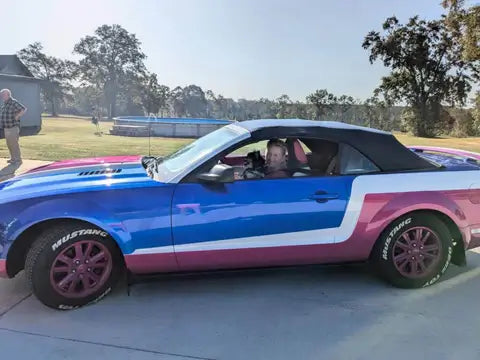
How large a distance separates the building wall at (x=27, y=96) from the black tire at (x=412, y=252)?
19.0 m

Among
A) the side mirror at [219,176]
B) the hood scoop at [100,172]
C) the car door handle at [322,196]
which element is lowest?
the car door handle at [322,196]

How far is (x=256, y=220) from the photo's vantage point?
330 cm

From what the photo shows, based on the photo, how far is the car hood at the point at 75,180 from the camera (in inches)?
126

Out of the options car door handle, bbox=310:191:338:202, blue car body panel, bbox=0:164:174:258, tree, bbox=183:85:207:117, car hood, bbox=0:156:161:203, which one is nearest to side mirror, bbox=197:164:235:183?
blue car body panel, bbox=0:164:174:258

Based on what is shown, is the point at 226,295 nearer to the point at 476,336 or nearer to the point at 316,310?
the point at 316,310

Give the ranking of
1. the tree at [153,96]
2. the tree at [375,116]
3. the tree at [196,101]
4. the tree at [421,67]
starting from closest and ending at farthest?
the tree at [421,67]
the tree at [375,116]
the tree at [196,101]
the tree at [153,96]

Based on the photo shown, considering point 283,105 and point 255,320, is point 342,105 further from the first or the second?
point 255,320

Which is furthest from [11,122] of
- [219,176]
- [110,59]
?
[110,59]

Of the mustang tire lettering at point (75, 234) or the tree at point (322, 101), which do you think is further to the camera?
the tree at point (322, 101)

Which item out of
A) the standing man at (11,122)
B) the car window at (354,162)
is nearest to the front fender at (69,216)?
the car window at (354,162)

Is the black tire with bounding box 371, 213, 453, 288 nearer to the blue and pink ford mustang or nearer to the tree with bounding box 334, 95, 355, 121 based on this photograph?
the blue and pink ford mustang

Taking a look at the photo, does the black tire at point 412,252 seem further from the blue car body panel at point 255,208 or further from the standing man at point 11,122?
the standing man at point 11,122

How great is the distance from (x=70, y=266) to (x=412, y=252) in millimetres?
2719

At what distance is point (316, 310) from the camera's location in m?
3.30
